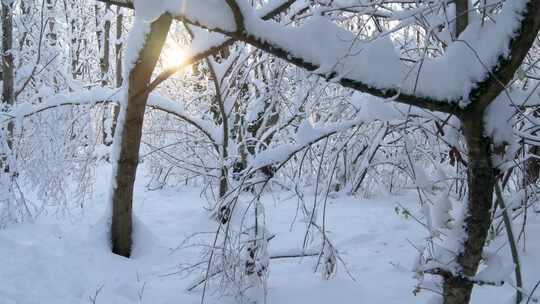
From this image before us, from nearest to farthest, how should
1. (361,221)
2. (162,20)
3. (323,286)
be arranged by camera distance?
(323,286) → (162,20) → (361,221)

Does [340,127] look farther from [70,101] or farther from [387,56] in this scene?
[70,101]

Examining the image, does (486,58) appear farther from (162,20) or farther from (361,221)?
(361,221)

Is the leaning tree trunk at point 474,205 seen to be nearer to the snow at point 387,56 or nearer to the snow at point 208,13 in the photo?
the snow at point 387,56

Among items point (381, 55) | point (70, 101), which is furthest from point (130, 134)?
point (381, 55)

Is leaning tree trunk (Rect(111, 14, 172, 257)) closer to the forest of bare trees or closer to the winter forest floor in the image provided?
the forest of bare trees

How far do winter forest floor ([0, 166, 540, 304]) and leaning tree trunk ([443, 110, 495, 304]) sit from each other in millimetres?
358

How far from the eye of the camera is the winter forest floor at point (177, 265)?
3918 millimetres

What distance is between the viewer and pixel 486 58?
7.22 ft

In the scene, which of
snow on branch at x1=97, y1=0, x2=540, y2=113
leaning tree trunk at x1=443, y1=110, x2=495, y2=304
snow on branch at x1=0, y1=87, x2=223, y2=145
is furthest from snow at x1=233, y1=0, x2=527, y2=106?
snow on branch at x1=0, y1=87, x2=223, y2=145

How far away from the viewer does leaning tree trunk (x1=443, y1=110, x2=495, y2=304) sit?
2.34m

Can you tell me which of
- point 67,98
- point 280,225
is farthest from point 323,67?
point 280,225

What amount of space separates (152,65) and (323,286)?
261cm

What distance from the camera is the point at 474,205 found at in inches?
93.9

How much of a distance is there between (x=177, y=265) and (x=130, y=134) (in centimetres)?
139
